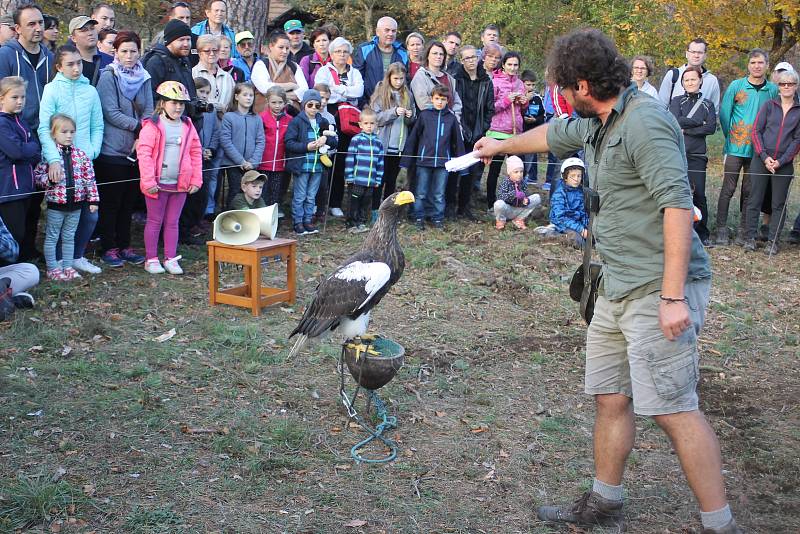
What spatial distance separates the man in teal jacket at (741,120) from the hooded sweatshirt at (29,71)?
7.10m

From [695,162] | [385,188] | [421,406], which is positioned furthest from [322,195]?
[421,406]

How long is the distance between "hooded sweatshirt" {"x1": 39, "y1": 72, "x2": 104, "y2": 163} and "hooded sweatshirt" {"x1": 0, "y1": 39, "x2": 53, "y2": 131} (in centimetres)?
21

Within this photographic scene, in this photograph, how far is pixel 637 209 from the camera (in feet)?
10.6

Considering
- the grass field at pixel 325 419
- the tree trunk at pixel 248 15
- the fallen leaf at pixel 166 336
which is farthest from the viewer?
the tree trunk at pixel 248 15

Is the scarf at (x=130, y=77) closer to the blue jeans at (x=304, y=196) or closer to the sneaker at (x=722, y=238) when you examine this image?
the blue jeans at (x=304, y=196)

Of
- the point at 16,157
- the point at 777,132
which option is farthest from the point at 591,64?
the point at 777,132

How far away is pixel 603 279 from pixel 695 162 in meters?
6.69

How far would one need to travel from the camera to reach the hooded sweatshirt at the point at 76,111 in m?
6.68

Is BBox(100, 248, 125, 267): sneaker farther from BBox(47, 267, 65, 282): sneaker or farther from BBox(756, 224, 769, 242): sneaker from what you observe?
BBox(756, 224, 769, 242): sneaker

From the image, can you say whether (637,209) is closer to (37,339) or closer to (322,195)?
(37,339)

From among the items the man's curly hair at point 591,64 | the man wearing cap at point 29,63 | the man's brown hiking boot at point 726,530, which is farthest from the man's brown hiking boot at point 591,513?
the man wearing cap at point 29,63

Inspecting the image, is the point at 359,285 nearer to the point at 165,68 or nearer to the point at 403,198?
the point at 403,198

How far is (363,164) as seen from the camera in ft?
30.2

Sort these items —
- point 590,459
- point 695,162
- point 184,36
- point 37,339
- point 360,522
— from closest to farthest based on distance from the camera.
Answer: point 360,522 → point 590,459 → point 37,339 → point 184,36 → point 695,162
